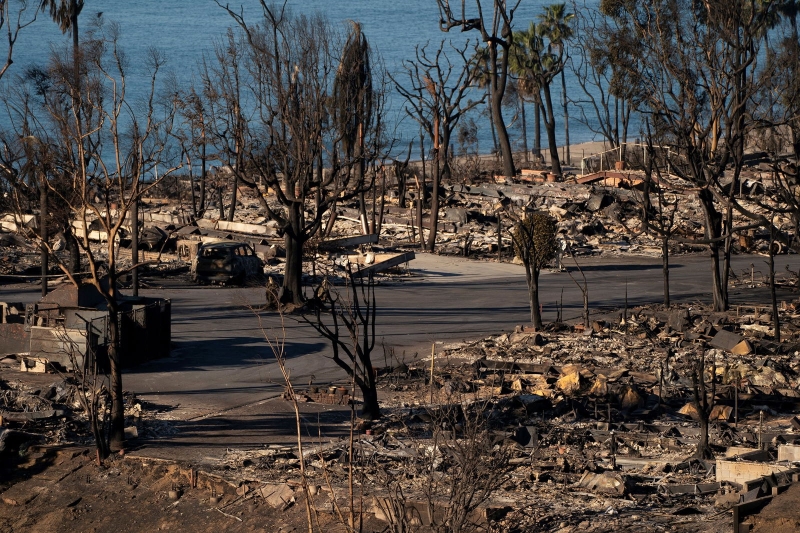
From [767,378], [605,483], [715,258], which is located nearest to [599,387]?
[767,378]

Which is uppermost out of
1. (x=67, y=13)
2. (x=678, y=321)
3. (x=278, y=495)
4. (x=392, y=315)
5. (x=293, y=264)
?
(x=67, y=13)

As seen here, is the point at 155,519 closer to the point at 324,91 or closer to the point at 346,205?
the point at 324,91

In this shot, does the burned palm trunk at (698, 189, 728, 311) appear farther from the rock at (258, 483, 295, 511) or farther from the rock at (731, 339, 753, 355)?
the rock at (258, 483, 295, 511)

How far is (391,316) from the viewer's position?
969 inches

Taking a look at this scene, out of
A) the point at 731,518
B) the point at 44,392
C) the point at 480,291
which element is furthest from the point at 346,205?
the point at 731,518

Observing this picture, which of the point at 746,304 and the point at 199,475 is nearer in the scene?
the point at 199,475

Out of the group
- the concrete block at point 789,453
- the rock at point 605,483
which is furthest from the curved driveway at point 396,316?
the concrete block at point 789,453

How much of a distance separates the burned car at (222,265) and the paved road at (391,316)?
2.40 feet

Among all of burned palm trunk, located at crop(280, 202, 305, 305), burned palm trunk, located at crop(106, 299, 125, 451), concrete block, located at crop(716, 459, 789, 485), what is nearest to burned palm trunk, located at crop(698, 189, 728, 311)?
burned palm trunk, located at crop(280, 202, 305, 305)

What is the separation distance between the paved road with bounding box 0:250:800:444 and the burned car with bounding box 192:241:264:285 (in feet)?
2.40

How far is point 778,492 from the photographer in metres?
9.80

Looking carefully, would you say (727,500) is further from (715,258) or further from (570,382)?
(715,258)

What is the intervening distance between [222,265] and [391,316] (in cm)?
739

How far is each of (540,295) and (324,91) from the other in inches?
323
